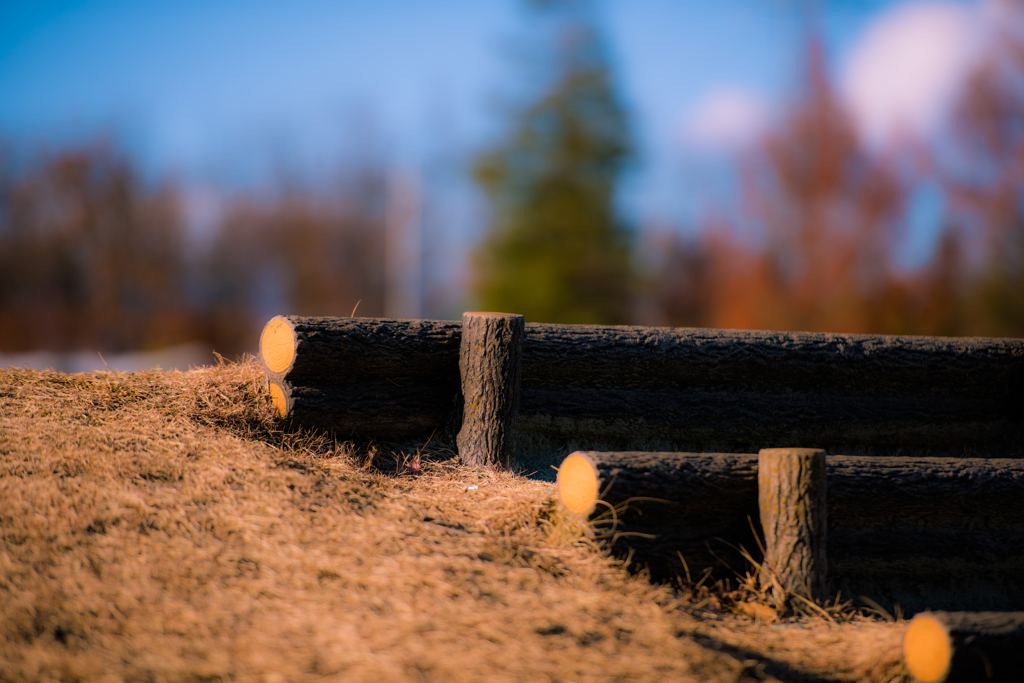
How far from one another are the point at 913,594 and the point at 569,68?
20238 mm

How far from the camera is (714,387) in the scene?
5.16 m

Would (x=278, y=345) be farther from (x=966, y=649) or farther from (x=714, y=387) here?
(x=966, y=649)

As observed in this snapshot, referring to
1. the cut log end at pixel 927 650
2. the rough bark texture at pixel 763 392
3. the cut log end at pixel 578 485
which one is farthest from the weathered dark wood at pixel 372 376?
the cut log end at pixel 927 650

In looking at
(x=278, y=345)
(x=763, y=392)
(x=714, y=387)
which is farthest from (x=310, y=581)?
(x=763, y=392)

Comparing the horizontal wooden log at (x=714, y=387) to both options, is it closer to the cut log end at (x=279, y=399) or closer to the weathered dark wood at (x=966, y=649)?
the cut log end at (x=279, y=399)

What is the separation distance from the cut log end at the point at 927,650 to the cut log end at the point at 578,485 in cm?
147

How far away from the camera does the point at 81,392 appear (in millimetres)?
4477

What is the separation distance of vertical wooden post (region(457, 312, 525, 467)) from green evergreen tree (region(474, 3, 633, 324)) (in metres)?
16.0

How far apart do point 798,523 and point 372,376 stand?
2.79m

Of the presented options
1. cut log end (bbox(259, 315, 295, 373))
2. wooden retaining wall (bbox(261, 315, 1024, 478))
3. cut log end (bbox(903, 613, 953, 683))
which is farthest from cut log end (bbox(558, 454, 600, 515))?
cut log end (bbox(259, 315, 295, 373))

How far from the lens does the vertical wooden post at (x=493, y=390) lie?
4.37m

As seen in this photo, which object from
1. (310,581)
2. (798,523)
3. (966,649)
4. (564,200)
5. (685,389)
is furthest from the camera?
(564,200)

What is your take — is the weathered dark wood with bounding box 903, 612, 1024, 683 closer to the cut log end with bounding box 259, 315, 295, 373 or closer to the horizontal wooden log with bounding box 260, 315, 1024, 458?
the horizontal wooden log with bounding box 260, 315, 1024, 458

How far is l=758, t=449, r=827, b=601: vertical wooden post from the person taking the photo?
134 inches
